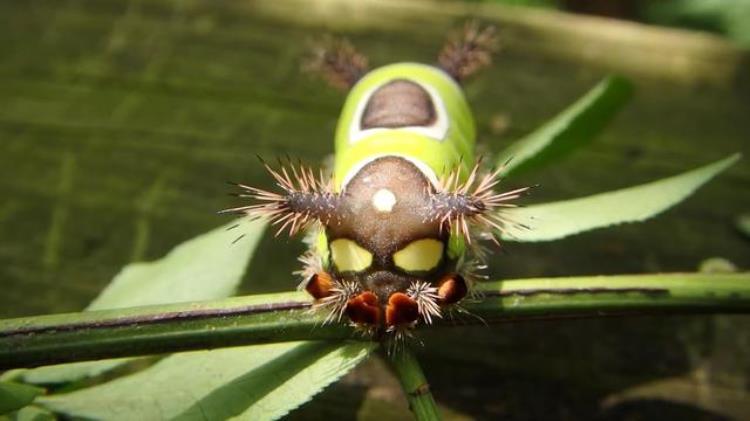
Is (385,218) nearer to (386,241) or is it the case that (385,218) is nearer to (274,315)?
(386,241)

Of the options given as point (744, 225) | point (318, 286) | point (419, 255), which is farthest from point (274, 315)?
point (744, 225)

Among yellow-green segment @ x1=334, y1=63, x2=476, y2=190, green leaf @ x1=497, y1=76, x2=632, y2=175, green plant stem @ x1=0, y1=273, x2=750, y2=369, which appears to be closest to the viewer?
green plant stem @ x1=0, y1=273, x2=750, y2=369

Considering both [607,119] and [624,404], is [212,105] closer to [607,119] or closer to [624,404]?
[607,119]

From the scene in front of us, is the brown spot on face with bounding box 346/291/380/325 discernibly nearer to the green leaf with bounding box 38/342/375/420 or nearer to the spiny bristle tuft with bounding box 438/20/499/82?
the green leaf with bounding box 38/342/375/420

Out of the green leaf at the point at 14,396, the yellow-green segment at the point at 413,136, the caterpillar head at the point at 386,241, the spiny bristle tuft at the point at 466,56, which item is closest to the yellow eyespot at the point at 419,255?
the caterpillar head at the point at 386,241

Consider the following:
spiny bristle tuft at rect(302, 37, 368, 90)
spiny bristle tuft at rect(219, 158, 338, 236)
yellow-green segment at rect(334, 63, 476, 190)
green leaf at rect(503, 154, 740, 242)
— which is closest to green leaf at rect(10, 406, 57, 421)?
spiny bristle tuft at rect(219, 158, 338, 236)

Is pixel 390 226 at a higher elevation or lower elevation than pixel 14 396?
higher
